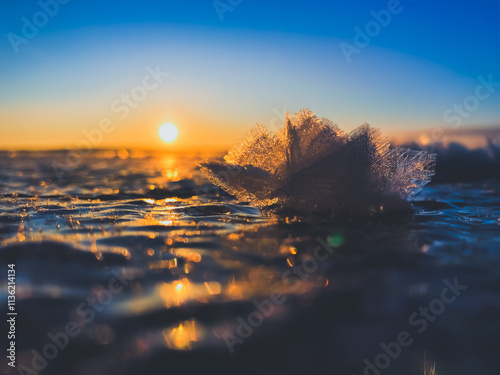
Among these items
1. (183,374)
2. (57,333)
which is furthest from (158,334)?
(57,333)

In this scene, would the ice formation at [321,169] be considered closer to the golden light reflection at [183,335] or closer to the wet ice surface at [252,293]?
the wet ice surface at [252,293]

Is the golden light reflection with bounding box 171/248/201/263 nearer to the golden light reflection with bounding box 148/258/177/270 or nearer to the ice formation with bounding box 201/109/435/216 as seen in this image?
the golden light reflection with bounding box 148/258/177/270

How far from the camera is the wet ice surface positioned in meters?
2.10

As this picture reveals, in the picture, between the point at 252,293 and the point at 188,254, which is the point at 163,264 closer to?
the point at 188,254

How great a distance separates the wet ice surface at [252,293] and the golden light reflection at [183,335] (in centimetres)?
1

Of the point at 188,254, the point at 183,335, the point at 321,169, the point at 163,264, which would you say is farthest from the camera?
the point at 321,169

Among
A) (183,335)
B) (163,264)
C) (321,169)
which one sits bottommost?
(183,335)

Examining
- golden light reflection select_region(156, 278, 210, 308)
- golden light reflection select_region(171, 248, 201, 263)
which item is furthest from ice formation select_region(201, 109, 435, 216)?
golden light reflection select_region(156, 278, 210, 308)

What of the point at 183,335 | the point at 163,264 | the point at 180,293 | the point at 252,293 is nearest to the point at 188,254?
the point at 163,264

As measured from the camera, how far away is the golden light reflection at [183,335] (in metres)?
A: 2.20

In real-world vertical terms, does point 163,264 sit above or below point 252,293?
above

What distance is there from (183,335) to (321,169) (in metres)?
3.82

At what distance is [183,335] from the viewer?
2.30 m

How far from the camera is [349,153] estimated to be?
5.55 metres
